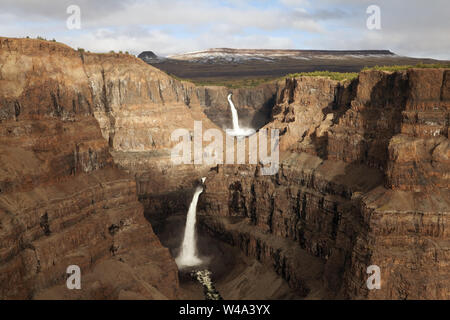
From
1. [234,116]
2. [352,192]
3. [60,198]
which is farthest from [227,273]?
[234,116]

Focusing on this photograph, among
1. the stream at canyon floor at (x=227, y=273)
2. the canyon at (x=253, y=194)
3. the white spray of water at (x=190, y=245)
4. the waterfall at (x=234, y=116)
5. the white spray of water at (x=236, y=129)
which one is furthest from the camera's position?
the waterfall at (x=234, y=116)

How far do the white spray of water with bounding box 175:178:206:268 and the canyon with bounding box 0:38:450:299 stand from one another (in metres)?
2.58

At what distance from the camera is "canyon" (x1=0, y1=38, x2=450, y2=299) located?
4619 centimetres

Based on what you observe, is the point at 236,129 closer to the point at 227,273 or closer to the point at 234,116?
the point at 234,116

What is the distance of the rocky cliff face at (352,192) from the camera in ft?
151

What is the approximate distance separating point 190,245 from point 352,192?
3158 cm

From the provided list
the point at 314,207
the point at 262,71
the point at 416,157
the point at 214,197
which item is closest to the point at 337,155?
the point at 314,207

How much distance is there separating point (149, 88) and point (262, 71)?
103 m

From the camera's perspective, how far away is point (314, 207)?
212 feet

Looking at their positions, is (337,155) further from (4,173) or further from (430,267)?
(4,173)

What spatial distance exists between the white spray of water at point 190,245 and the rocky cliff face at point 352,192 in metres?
3.43

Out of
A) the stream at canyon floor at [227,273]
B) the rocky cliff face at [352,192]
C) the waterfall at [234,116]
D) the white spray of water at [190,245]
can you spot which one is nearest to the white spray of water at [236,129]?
the waterfall at [234,116]

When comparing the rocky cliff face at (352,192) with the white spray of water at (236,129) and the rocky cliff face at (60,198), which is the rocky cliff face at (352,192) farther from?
the white spray of water at (236,129)

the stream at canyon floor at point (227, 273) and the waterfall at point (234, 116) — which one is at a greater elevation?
the waterfall at point (234, 116)
